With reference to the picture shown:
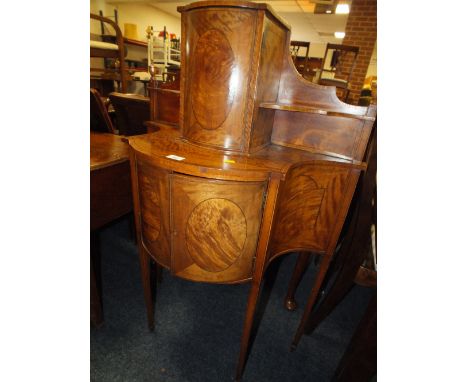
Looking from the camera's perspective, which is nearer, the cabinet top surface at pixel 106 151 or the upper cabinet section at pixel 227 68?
the upper cabinet section at pixel 227 68

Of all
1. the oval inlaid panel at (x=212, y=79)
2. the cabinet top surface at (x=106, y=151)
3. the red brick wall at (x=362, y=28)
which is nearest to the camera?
the oval inlaid panel at (x=212, y=79)

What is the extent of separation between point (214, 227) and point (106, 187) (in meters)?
0.82

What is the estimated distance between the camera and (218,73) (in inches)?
38.3

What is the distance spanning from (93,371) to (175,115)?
1438 millimetres

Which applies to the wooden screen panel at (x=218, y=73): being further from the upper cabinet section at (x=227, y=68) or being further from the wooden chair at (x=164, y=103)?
the wooden chair at (x=164, y=103)

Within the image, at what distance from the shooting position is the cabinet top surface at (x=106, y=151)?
133 centimetres

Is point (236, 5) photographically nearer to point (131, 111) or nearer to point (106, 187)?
point (106, 187)

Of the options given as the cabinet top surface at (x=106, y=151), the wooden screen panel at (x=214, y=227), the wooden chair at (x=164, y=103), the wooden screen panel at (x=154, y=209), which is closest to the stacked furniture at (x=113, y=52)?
the cabinet top surface at (x=106, y=151)

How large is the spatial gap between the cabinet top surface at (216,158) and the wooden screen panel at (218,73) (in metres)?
0.08

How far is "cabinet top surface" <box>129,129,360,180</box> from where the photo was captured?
2.76 feet

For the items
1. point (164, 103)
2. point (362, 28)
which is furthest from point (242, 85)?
point (362, 28)

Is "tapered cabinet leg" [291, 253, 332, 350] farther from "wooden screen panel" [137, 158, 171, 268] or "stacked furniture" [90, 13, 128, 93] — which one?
"stacked furniture" [90, 13, 128, 93]

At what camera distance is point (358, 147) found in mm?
1068
